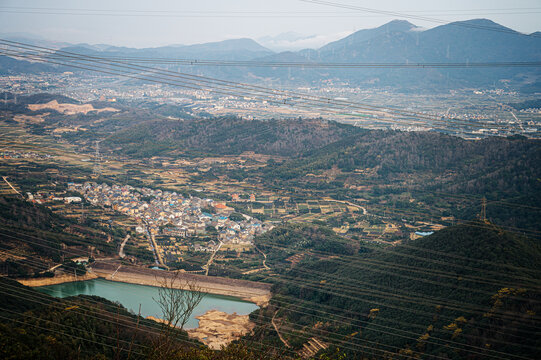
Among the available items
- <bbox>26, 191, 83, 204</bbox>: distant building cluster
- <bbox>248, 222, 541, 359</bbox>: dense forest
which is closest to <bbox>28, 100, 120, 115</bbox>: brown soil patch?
<bbox>26, 191, 83, 204</bbox>: distant building cluster

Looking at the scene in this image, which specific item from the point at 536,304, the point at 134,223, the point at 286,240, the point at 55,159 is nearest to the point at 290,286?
the point at 286,240

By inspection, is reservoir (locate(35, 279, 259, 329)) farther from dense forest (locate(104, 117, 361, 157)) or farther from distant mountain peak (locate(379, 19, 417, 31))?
distant mountain peak (locate(379, 19, 417, 31))

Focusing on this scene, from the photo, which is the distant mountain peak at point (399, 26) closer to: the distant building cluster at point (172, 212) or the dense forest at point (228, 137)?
the dense forest at point (228, 137)

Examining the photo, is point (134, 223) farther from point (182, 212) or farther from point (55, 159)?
point (55, 159)

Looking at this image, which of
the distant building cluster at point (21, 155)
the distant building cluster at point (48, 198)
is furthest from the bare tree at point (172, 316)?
the distant building cluster at point (21, 155)

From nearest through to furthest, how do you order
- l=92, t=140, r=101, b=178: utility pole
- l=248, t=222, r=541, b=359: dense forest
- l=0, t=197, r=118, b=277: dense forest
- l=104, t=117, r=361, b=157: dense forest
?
l=248, t=222, r=541, b=359: dense forest → l=0, t=197, r=118, b=277: dense forest → l=92, t=140, r=101, b=178: utility pole → l=104, t=117, r=361, b=157: dense forest

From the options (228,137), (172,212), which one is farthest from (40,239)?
(228,137)
